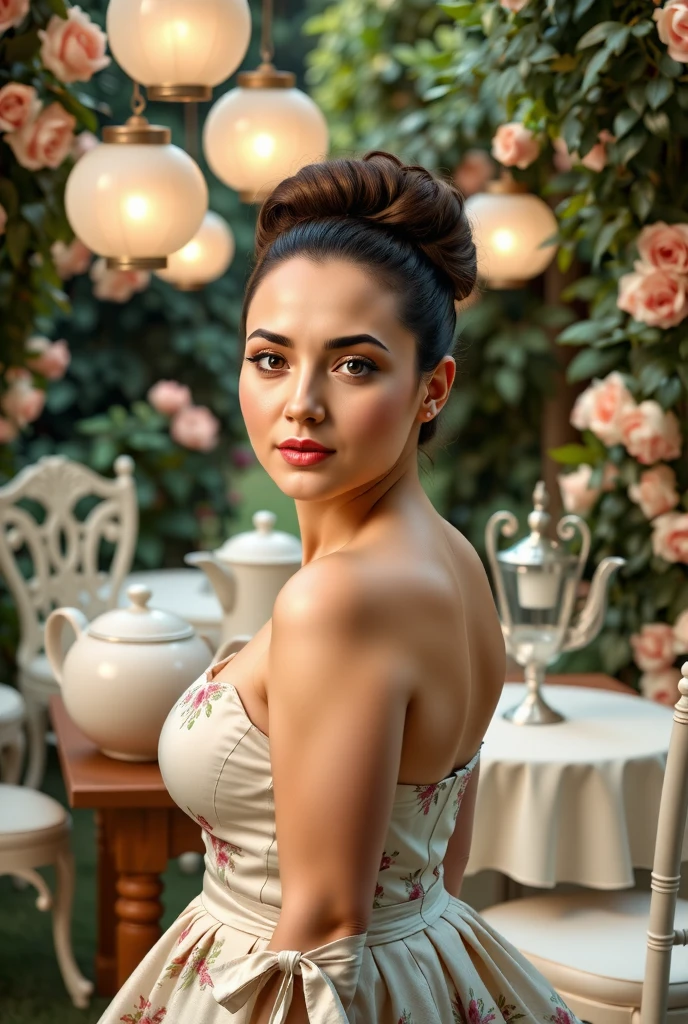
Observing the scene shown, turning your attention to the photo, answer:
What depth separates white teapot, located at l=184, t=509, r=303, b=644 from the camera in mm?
2666

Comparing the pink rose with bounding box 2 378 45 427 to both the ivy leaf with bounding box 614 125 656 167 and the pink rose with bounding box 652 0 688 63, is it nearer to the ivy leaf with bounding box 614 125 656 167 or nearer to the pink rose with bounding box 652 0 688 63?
the ivy leaf with bounding box 614 125 656 167

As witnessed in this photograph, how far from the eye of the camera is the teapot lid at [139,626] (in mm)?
2338

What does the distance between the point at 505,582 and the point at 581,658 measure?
0.91 m

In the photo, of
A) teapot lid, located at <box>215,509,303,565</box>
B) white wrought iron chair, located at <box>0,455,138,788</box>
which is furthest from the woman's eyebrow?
white wrought iron chair, located at <box>0,455,138,788</box>

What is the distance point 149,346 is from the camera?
215 inches

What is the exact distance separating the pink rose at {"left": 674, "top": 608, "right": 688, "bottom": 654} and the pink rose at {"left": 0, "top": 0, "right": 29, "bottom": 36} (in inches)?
77.2

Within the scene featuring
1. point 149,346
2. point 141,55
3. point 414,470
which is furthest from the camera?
point 149,346

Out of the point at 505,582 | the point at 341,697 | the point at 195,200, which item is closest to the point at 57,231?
the point at 195,200

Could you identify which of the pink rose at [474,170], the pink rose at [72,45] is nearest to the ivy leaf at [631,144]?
the pink rose at [72,45]

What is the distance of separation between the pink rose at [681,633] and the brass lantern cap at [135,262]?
1400 mm

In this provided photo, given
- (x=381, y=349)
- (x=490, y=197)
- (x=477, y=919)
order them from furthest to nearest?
(x=490, y=197) → (x=477, y=919) → (x=381, y=349)

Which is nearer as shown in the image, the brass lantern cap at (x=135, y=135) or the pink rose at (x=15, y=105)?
the brass lantern cap at (x=135, y=135)

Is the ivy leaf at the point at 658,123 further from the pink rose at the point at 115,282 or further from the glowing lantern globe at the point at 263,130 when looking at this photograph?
the pink rose at the point at 115,282

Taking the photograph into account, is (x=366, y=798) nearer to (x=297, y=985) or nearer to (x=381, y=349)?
(x=297, y=985)
